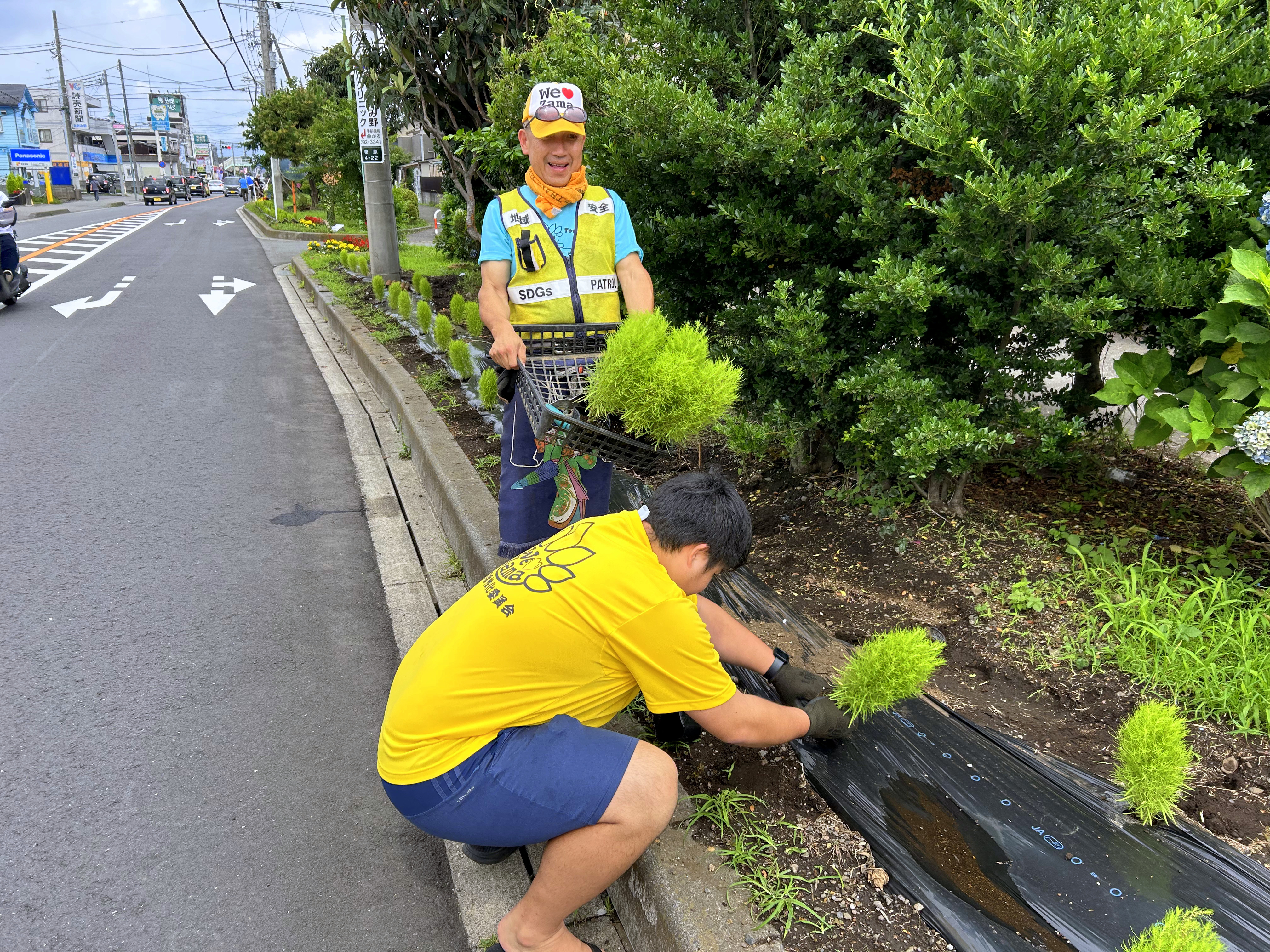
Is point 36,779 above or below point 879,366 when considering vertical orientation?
below

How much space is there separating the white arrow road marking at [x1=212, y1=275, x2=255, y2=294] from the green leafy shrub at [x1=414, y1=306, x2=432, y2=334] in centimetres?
608

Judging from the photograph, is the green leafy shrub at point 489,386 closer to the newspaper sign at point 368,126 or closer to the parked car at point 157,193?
the newspaper sign at point 368,126

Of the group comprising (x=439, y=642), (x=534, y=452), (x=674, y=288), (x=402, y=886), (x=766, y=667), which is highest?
(x=674, y=288)

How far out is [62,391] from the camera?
6809 millimetres

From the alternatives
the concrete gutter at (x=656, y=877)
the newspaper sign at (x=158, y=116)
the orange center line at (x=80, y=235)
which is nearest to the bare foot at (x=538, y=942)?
the concrete gutter at (x=656, y=877)

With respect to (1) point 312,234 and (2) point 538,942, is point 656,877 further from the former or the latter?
(1) point 312,234

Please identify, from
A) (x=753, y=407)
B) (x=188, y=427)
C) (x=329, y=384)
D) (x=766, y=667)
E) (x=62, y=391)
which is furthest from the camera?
(x=329, y=384)

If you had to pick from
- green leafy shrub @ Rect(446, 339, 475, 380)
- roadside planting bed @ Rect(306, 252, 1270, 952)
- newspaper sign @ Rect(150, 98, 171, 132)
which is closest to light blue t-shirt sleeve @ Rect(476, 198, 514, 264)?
roadside planting bed @ Rect(306, 252, 1270, 952)

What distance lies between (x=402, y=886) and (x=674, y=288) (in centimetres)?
296

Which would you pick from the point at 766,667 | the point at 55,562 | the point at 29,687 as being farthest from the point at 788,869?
the point at 55,562

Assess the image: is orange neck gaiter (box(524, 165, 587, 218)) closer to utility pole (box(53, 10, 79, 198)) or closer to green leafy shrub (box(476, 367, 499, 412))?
green leafy shrub (box(476, 367, 499, 412))

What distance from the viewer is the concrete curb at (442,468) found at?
12.3ft

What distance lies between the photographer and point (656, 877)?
194 cm

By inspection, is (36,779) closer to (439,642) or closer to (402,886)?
(402,886)
